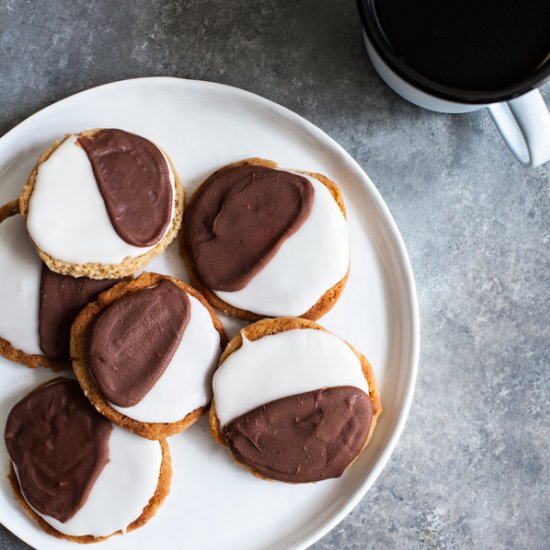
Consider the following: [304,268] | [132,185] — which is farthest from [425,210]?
[132,185]

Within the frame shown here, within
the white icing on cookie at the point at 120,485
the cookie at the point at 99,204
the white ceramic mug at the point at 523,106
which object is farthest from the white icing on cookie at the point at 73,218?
the white ceramic mug at the point at 523,106

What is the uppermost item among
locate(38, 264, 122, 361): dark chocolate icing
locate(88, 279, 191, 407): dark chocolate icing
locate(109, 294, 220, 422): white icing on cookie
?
locate(38, 264, 122, 361): dark chocolate icing

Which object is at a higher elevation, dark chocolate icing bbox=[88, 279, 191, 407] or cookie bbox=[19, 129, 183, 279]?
cookie bbox=[19, 129, 183, 279]

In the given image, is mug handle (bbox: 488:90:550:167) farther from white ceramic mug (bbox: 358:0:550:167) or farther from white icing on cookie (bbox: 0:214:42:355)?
white icing on cookie (bbox: 0:214:42:355)

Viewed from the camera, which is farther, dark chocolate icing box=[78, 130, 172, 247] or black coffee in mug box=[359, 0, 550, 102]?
dark chocolate icing box=[78, 130, 172, 247]

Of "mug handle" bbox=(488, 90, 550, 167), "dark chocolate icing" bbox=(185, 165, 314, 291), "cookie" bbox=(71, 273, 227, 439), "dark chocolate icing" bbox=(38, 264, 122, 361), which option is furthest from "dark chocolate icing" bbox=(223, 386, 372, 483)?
"mug handle" bbox=(488, 90, 550, 167)

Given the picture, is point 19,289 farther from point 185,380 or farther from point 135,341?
point 185,380

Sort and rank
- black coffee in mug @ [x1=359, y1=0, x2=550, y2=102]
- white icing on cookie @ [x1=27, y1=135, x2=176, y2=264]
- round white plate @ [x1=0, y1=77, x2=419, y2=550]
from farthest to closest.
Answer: round white plate @ [x1=0, y1=77, x2=419, y2=550]
white icing on cookie @ [x1=27, y1=135, x2=176, y2=264]
black coffee in mug @ [x1=359, y1=0, x2=550, y2=102]
